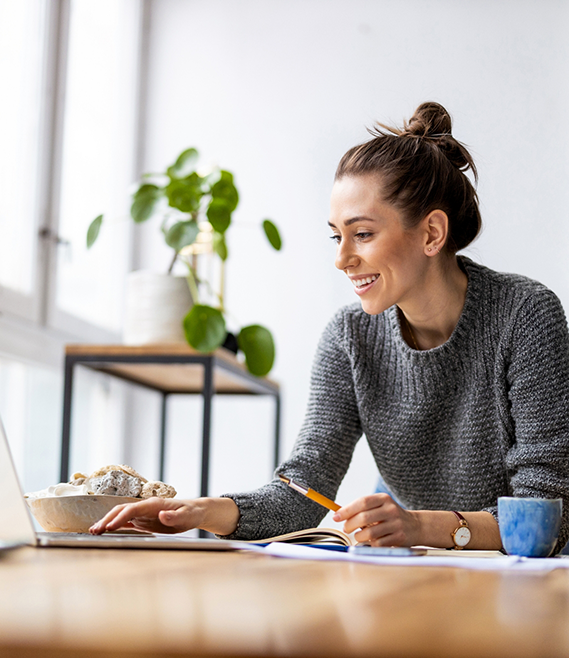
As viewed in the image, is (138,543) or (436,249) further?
(436,249)

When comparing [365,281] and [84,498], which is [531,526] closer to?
[84,498]

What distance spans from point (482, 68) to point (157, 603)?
284 centimetres

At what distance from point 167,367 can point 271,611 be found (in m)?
1.78

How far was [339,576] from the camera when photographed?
52cm

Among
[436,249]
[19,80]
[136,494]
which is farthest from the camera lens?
[19,80]

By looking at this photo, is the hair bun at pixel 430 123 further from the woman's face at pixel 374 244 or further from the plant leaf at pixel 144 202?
the plant leaf at pixel 144 202

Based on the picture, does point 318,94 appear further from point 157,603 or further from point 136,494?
point 157,603

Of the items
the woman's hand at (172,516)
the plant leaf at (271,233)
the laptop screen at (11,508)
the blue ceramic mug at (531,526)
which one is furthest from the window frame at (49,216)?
the blue ceramic mug at (531,526)

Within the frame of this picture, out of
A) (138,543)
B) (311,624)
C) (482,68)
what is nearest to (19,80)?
(482,68)

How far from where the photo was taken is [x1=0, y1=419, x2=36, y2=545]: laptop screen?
626 millimetres

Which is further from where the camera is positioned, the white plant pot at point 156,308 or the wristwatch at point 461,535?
the white plant pot at point 156,308

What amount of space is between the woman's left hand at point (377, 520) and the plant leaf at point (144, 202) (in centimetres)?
141

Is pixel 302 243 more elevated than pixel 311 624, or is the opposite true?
pixel 302 243

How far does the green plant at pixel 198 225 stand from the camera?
194 centimetres
